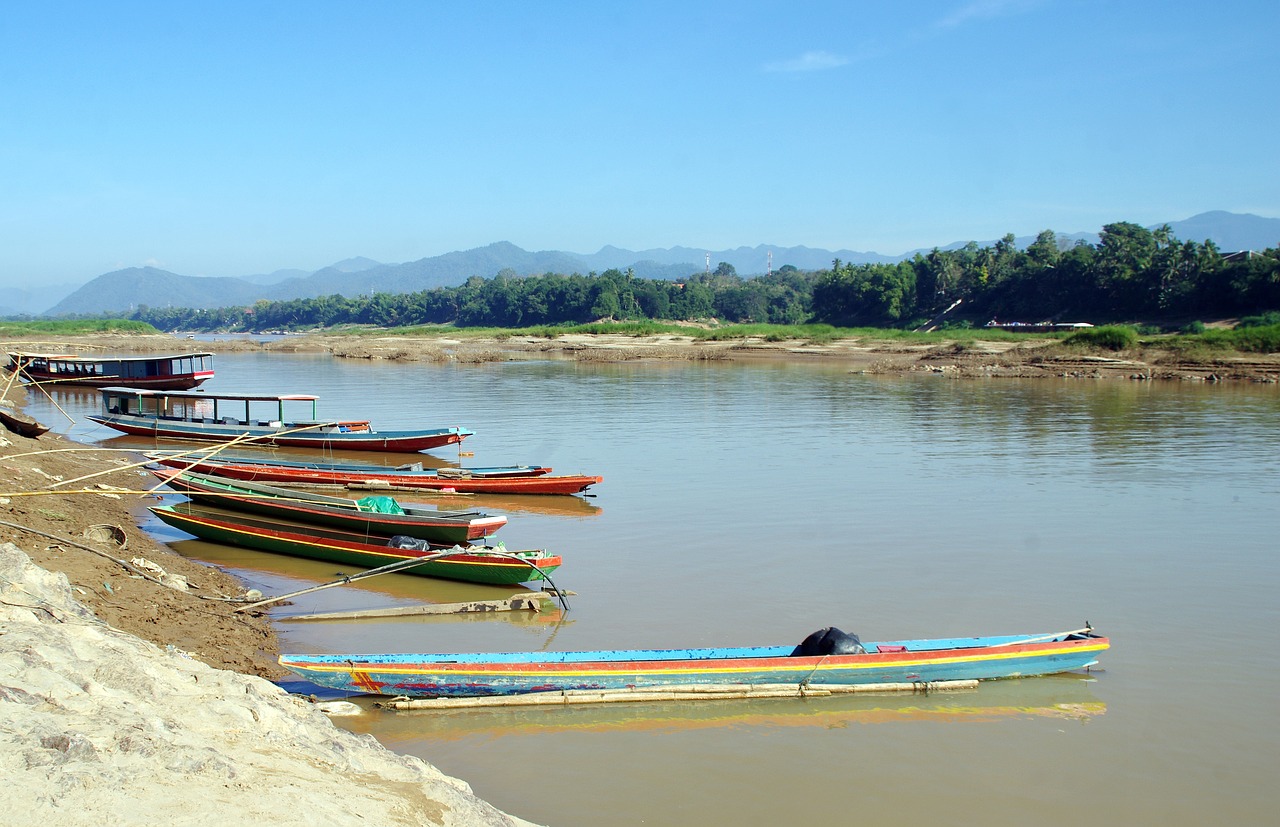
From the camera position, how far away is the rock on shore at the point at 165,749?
15.1ft

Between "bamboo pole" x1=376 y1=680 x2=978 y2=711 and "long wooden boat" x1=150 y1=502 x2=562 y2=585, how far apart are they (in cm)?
355

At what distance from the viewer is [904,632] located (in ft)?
36.7

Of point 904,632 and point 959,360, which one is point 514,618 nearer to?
point 904,632

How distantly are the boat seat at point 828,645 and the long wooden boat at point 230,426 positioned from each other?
16.1m

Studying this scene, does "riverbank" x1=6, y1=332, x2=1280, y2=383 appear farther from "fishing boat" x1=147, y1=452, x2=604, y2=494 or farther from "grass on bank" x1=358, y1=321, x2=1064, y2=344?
"fishing boat" x1=147, y1=452, x2=604, y2=494

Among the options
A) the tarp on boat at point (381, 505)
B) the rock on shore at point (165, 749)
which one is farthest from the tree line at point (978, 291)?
the rock on shore at point (165, 749)

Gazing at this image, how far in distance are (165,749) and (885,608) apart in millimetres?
8957

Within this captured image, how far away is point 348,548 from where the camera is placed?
1320 centimetres

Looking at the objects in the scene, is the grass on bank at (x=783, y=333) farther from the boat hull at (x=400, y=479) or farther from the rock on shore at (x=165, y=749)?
the rock on shore at (x=165, y=749)

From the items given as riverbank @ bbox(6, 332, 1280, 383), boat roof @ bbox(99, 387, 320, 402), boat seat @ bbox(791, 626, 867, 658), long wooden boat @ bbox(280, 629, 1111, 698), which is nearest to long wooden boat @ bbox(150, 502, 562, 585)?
long wooden boat @ bbox(280, 629, 1111, 698)

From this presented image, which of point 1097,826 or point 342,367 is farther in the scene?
point 342,367

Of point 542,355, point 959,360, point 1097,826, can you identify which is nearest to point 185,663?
point 1097,826

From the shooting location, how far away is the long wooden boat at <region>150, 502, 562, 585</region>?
40.9 feet

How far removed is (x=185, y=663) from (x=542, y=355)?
6042 cm
